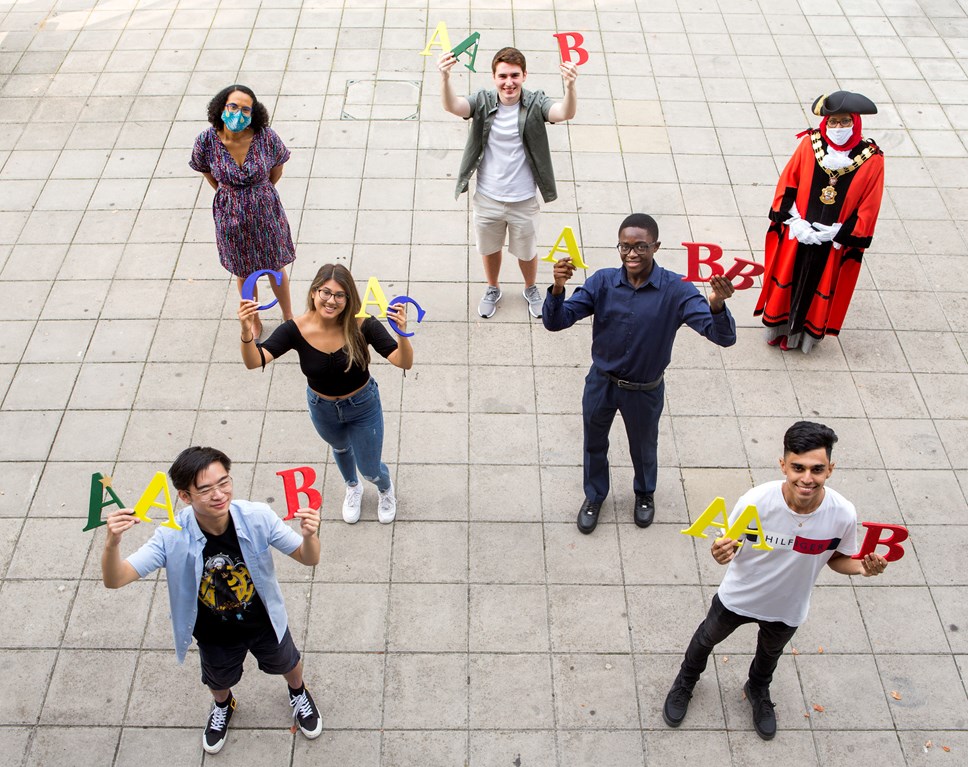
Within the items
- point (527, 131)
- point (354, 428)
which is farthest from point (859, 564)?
point (527, 131)

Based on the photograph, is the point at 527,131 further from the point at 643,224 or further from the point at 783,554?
the point at 783,554

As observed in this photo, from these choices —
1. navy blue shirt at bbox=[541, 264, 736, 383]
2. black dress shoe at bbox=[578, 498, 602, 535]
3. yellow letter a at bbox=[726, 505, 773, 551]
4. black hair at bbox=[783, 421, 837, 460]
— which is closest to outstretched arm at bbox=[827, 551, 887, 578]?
yellow letter a at bbox=[726, 505, 773, 551]

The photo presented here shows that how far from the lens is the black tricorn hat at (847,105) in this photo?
5.92 metres

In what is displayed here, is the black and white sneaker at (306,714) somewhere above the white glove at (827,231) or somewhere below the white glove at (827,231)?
below

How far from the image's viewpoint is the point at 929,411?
6.55 m

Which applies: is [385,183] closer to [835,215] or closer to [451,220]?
[451,220]

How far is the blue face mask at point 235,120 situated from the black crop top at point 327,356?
1.82 metres

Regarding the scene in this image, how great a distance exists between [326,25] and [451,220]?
12.3 ft

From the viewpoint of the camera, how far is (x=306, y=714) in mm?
4773

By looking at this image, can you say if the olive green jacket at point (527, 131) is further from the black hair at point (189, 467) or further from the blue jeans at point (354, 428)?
the black hair at point (189, 467)

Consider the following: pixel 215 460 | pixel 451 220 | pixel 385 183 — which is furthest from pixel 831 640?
pixel 385 183

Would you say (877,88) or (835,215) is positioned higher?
(835,215)

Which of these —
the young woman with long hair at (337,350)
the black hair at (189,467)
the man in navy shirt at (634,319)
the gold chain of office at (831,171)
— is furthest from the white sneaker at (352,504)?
the gold chain of office at (831,171)

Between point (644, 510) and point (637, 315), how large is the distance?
1.43 m
